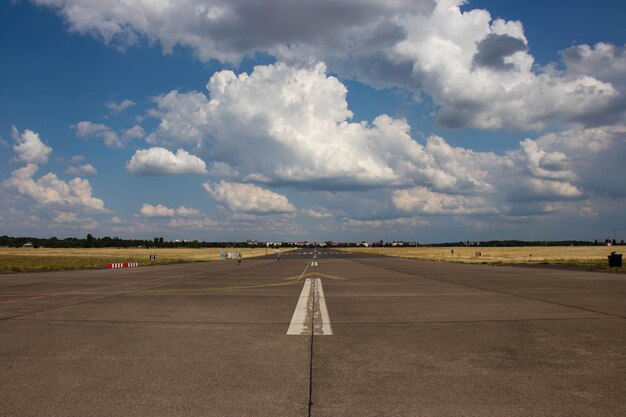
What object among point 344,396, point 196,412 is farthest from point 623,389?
point 196,412

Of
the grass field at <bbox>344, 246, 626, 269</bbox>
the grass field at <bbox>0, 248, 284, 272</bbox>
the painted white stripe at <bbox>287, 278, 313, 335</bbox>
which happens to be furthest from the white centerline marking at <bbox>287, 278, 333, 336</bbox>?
the grass field at <bbox>0, 248, 284, 272</bbox>

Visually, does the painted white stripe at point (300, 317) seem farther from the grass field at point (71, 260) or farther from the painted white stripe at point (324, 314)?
the grass field at point (71, 260)

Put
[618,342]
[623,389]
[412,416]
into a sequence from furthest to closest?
1. [618,342]
2. [623,389]
3. [412,416]

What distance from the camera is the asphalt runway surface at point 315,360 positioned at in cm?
559

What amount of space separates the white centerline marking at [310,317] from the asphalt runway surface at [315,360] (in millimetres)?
47

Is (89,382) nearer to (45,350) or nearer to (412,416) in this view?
(45,350)

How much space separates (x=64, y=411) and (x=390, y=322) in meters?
7.75

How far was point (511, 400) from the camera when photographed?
Answer: 5.71 metres

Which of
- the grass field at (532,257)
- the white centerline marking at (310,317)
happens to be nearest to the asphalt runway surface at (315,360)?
the white centerline marking at (310,317)

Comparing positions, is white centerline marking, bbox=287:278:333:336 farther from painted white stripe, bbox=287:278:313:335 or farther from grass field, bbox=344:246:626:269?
grass field, bbox=344:246:626:269

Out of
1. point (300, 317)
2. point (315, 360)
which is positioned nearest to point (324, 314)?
point (300, 317)

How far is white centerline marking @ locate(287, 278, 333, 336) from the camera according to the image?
10.6 meters

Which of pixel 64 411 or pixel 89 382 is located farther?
pixel 89 382

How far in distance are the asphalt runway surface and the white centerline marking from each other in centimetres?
5
